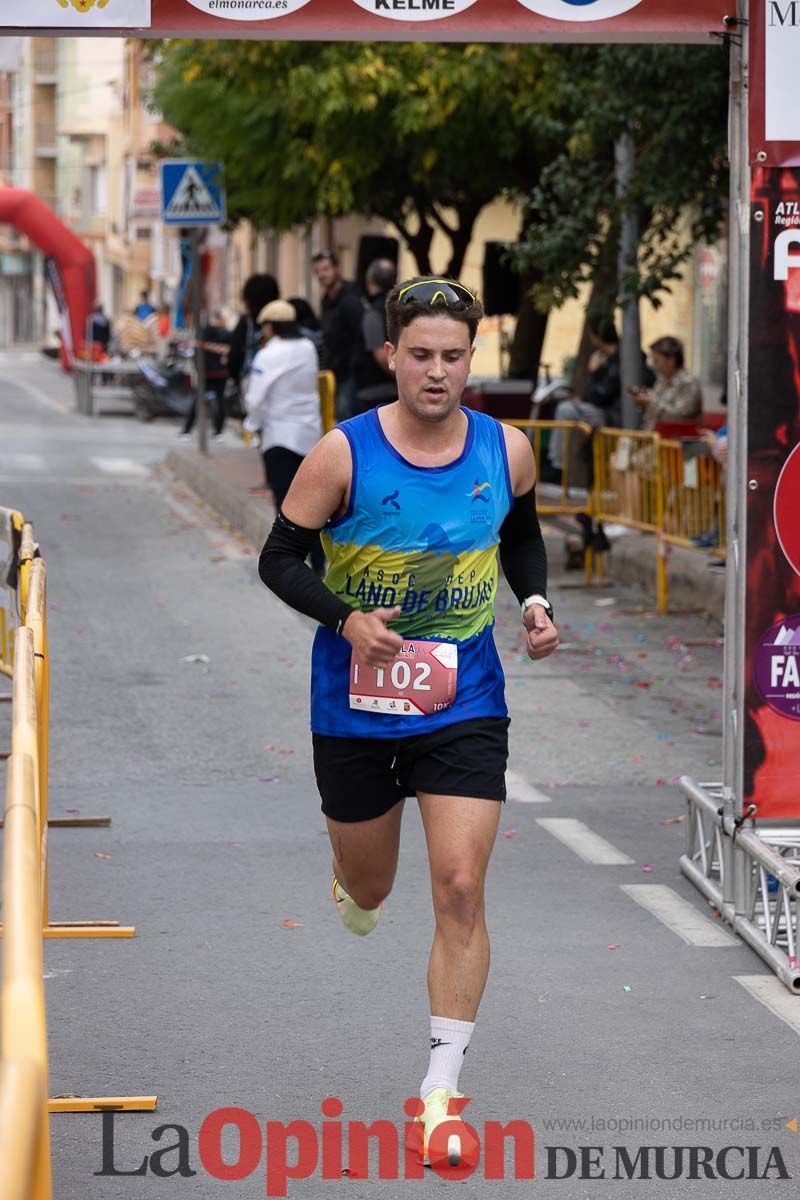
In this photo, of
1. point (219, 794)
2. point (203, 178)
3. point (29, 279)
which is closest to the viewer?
point (219, 794)

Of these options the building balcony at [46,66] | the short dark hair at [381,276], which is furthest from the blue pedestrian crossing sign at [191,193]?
the building balcony at [46,66]

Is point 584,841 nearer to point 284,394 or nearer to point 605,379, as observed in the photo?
point 284,394

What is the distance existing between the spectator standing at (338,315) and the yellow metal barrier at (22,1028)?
42.7ft

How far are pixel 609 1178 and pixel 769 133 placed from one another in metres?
3.28

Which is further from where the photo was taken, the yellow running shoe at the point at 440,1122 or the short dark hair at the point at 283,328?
the short dark hair at the point at 283,328

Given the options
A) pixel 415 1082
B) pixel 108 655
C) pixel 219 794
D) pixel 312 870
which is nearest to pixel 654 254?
pixel 108 655

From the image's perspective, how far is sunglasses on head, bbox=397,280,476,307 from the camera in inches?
190

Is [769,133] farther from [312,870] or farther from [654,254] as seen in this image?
[654,254]

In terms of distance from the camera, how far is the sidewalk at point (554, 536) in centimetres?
1405

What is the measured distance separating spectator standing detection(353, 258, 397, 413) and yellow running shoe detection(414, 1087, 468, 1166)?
10265 mm

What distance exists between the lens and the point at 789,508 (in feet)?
22.0

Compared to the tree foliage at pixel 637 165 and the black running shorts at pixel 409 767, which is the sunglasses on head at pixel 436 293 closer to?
the black running shorts at pixel 409 767

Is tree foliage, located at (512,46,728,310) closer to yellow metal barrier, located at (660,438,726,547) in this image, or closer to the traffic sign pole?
yellow metal barrier, located at (660,438,726,547)

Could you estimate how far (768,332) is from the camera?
6582mm
